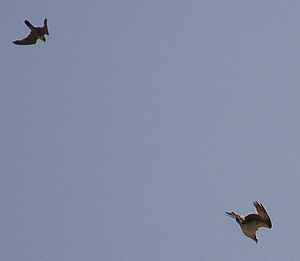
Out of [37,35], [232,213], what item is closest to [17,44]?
[37,35]

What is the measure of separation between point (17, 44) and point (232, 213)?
44.6 feet

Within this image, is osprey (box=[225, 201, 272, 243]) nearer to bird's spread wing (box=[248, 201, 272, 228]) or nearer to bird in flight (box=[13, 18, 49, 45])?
bird's spread wing (box=[248, 201, 272, 228])

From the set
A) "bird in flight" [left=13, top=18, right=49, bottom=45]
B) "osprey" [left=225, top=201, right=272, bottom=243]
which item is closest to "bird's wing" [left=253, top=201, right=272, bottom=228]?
"osprey" [left=225, top=201, right=272, bottom=243]

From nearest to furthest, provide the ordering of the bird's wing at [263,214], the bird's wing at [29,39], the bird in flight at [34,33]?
the bird's wing at [263,214], the bird in flight at [34,33], the bird's wing at [29,39]

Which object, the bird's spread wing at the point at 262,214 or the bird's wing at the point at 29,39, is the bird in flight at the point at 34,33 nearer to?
the bird's wing at the point at 29,39

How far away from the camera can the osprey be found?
3175 cm

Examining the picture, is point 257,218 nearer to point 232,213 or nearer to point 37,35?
point 232,213

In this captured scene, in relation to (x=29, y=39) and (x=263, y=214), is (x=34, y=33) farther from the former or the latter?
(x=263, y=214)

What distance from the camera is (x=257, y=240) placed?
33.5 m

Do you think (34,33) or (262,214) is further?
(34,33)

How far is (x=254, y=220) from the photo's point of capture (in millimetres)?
32062

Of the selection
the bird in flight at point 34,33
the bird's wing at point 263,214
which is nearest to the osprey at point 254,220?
the bird's wing at point 263,214

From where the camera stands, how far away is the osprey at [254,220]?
31750 mm

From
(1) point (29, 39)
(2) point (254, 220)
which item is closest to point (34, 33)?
(1) point (29, 39)
